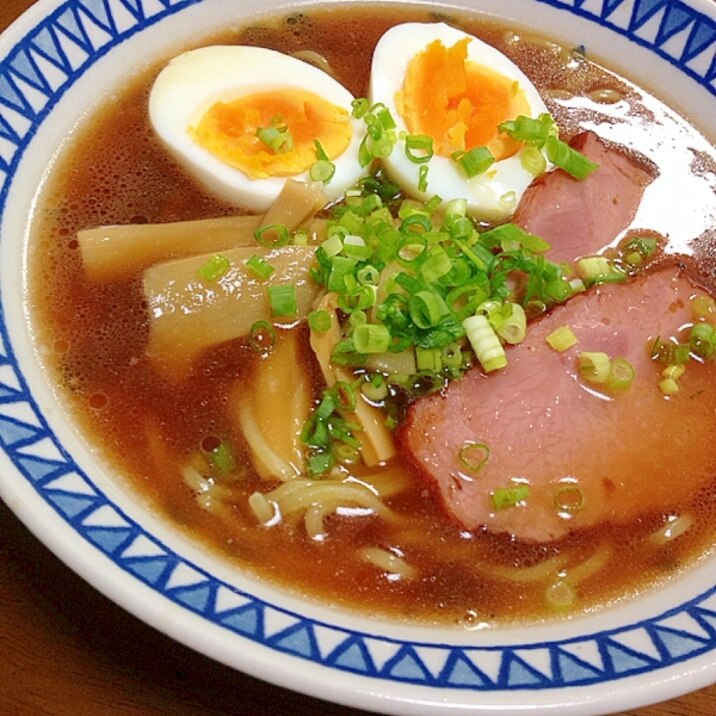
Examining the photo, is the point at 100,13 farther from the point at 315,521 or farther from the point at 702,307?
the point at 702,307

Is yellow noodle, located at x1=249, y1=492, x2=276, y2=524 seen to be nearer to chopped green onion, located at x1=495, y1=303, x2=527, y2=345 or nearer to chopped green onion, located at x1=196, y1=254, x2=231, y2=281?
chopped green onion, located at x1=196, y1=254, x2=231, y2=281

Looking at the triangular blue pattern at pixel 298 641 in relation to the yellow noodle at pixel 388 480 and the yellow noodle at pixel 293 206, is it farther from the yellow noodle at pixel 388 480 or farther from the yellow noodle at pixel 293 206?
the yellow noodle at pixel 293 206

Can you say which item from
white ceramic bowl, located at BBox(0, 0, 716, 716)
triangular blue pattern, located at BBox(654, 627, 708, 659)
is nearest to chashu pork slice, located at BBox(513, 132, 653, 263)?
white ceramic bowl, located at BBox(0, 0, 716, 716)

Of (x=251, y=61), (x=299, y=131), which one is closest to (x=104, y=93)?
(x=251, y=61)

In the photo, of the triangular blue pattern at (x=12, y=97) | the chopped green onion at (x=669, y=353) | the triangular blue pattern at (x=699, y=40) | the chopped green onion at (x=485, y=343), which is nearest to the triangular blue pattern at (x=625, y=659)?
the chopped green onion at (x=485, y=343)

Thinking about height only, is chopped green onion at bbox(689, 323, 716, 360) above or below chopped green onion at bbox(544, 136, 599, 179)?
below

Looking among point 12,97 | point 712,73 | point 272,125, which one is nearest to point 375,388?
point 272,125
